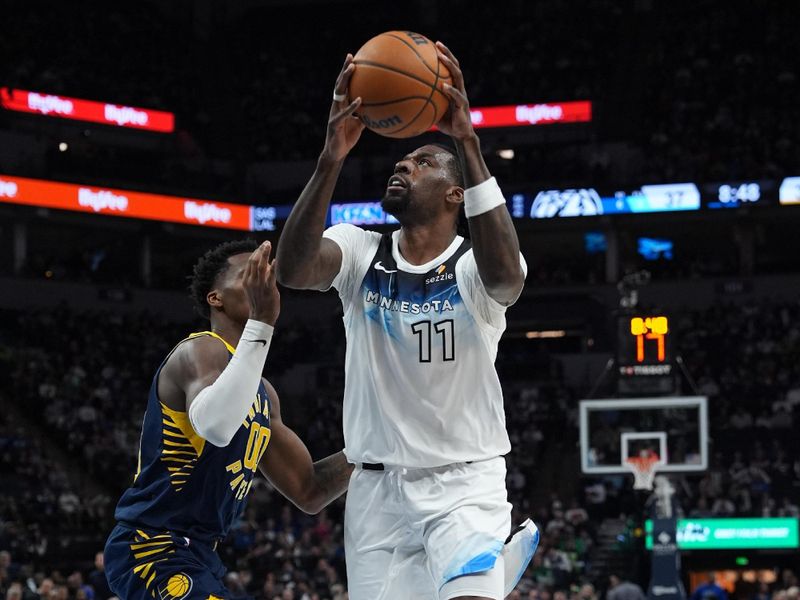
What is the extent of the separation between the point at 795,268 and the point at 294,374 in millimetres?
13301

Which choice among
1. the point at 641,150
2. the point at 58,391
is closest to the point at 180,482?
the point at 58,391

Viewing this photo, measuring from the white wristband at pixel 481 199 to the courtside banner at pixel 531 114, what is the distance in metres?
28.0

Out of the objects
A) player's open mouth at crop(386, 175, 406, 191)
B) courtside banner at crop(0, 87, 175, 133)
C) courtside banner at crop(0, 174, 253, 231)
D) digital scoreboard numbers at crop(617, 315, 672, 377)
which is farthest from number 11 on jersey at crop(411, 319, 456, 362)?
courtside banner at crop(0, 87, 175, 133)

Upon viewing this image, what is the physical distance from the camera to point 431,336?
4887 millimetres

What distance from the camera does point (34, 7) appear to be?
34.2m

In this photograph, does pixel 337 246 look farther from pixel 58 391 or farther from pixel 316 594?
pixel 58 391

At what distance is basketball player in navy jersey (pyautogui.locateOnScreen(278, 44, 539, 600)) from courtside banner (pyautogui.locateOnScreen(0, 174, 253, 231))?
26.0 m

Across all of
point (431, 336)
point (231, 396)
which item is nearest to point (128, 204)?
point (431, 336)

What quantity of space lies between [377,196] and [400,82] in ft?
88.9

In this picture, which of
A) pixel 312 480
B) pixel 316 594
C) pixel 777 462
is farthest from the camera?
pixel 777 462

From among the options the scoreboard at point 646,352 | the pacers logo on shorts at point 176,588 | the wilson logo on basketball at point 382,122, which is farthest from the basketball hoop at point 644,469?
the wilson logo on basketball at point 382,122

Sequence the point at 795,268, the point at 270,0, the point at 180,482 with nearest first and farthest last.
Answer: the point at 180,482 < the point at 795,268 < the point at 270,0

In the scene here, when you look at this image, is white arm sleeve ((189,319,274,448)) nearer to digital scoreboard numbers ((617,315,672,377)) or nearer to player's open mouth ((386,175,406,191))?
player's open mouth ((386,175,406,191))

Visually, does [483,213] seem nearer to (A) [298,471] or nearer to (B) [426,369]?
(B) [426,369]
